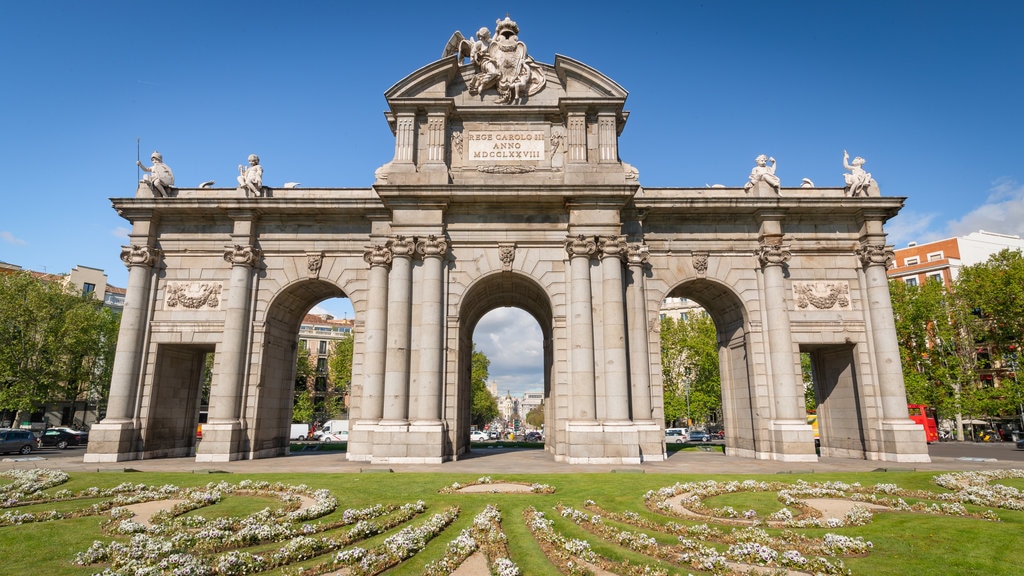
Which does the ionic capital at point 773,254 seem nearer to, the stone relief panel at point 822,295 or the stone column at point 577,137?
the stone relief panel at point 822,295

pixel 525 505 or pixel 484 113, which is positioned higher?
pixel 484 113

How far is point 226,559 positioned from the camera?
821 centimetres

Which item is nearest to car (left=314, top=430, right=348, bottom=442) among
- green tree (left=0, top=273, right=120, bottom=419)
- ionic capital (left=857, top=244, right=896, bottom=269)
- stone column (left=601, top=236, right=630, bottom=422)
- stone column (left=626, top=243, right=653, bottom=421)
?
green tree (left=0, top=273, right=120, bottom=419)

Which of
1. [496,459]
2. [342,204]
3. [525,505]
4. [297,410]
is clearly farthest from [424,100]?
[297,410]

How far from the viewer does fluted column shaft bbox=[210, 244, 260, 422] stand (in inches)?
948

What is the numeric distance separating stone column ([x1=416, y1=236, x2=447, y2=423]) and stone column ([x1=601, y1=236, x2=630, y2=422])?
710cm

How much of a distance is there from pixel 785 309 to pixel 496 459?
15.0 meters

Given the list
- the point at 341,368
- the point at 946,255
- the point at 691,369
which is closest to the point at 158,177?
the point at 341,368

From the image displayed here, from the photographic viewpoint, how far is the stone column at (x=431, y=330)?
22.7 metres

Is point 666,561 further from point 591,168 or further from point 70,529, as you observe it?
point 591,168

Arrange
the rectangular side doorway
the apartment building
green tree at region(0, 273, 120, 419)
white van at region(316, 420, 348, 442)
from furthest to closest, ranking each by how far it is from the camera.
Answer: the apartment building → white van at region(316, 420, 348, 442) → green tree at region(0, 273, 120, 419) → the rectangular side doorway

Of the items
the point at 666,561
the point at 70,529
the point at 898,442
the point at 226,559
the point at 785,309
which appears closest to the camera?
the point at 226,559

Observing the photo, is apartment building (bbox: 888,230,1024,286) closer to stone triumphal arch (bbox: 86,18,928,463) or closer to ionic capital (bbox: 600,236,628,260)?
stone triumphal arch (bbox: 86,18,928,463)

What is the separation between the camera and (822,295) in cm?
2572
